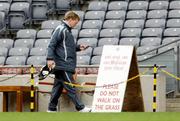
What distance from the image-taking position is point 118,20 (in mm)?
21516

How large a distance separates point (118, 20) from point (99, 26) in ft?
1.78

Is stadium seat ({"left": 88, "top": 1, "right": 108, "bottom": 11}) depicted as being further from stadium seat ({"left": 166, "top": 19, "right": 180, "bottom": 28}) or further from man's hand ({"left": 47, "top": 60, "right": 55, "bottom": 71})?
man's hand ({"left": 47, "top": 60, "right": 55, "bottom": 71})

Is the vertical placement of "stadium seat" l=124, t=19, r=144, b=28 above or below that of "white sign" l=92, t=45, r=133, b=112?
above

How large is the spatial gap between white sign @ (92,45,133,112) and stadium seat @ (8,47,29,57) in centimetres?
546

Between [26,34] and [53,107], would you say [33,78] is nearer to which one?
[53,107]

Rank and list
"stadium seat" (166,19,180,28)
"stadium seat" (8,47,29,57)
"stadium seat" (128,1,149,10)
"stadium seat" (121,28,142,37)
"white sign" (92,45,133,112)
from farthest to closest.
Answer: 1. "stadium seat" (128,1,149,10)
2. "stadium seat" (8,47,29,57)
3. "stadium seat" (166,19,180,28)
4. "stadium seat" (121,28,142,37)
5. "white sign" (92,45,133,112)

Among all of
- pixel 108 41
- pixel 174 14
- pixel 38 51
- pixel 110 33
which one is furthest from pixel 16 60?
pixel 174 14

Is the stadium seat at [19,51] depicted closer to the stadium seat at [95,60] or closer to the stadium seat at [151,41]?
the stadium seat at [95,60]

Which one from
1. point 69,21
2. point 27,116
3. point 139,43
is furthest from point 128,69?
point 139,43

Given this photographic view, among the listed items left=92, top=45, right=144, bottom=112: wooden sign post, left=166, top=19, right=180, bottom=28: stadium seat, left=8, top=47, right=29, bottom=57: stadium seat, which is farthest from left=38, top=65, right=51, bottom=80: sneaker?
left=166, top=19, right=180, bottom=28: stadium seat

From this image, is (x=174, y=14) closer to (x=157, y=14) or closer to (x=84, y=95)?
(x=157, y=14)

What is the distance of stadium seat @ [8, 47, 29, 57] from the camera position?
2078 centimetres

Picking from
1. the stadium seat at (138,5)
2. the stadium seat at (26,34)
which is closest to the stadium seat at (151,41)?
the stadium seat at (138,5)

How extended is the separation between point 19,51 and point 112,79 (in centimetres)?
597
